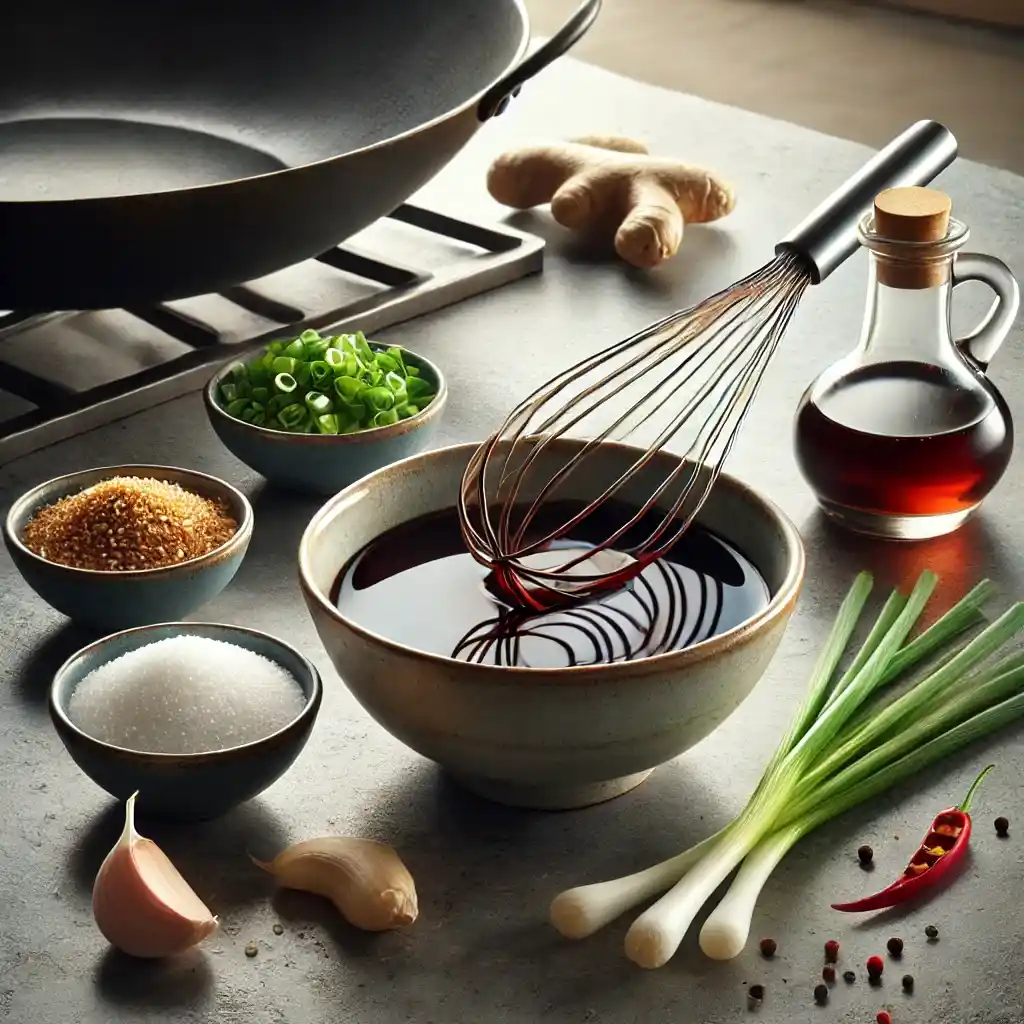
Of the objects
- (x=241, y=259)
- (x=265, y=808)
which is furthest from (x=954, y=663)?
(x=241, y=259)

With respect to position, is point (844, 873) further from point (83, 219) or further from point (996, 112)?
point (996, 112)

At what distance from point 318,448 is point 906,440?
32 cm

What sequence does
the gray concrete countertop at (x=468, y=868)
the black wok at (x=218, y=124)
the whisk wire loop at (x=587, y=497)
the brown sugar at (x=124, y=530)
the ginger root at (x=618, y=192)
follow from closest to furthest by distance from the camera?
1. the gray concrete countertop at (x=468, y=868)
2. the whisk wire loop at (x=587, y=497)
3. the brown sugar at (x=124, y=530)
4. the black wok at (x=218, y=124)
5. the ginger root at (x=618, y=192)

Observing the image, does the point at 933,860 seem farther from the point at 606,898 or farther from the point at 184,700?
the point at 184,700

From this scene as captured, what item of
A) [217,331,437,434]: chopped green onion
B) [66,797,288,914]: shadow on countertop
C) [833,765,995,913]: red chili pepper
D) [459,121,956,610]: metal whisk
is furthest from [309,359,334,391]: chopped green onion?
[833,765,995,913]: red chili pepper

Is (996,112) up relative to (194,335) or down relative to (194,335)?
down

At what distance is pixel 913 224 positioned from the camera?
86 centimetres

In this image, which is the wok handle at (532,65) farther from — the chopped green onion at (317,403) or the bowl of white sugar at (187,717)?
the bowl of white sugar at (187,717)

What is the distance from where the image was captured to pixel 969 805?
0.72 m

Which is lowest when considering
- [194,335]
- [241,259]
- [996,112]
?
[996,112]

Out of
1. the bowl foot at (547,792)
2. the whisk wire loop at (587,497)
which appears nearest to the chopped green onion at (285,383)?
the whisk wire loop at (587,497)

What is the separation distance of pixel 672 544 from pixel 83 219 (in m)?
0.39

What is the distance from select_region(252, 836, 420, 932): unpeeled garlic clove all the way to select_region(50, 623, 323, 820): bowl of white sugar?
40mm

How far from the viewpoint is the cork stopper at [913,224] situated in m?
0.86
